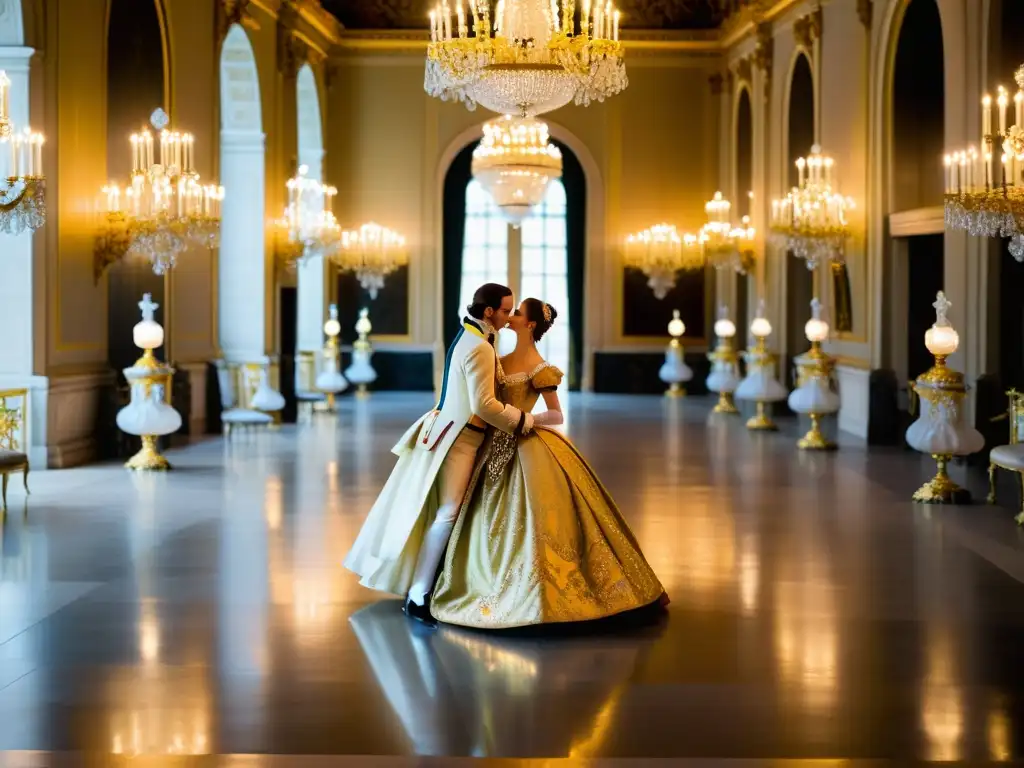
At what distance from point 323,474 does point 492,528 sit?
5492 millimetres

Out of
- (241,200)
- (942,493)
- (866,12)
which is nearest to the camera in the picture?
(942,493)

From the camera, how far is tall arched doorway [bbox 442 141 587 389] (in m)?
22.0

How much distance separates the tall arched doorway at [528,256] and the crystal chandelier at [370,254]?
116 centimetres

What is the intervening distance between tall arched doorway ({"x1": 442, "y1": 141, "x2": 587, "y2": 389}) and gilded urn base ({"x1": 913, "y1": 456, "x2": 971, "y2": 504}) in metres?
12.7

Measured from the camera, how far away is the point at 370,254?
20750 mm

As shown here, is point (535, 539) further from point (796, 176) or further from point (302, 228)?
point (796, 176)

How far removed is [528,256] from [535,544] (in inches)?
668

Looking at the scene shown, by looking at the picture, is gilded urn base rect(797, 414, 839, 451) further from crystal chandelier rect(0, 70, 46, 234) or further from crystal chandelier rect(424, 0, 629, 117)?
crystal chandelier rect(0, 70, 46, 234)

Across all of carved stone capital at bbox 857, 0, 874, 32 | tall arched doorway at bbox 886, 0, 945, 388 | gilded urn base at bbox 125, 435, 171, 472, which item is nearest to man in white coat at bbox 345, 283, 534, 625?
gilded urn base at bbox 125, 435, 171, 472

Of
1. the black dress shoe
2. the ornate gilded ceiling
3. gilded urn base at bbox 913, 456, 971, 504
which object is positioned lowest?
the black dress shoe

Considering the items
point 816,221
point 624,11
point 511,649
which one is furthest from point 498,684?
point 624,11

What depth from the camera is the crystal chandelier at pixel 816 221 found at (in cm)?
Answer: 1444

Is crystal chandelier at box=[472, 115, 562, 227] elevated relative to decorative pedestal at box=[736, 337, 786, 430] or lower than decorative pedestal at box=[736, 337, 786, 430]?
elevated

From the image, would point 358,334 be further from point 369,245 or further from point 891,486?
point 891,486
